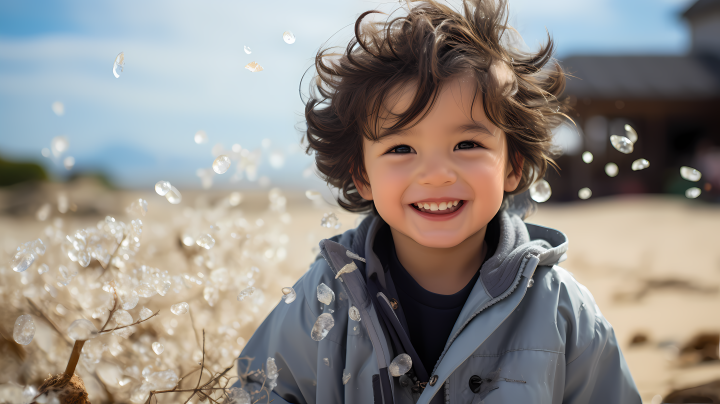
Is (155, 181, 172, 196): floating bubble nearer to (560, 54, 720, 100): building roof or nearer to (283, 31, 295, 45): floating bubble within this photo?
(283, 31, 295, 45): floating bubble

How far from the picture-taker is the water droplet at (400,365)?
58.4 inches

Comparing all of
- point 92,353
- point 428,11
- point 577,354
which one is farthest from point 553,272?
point 92,353

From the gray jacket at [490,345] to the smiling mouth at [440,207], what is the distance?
214mm

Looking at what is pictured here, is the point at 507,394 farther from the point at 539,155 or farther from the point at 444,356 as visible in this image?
the point at 539,155

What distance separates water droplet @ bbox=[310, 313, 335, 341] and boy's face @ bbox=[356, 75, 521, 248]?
369 mm

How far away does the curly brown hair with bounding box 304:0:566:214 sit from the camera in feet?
4.92

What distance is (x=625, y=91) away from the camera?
12.3 metres

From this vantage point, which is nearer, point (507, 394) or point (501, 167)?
point (507, 394)

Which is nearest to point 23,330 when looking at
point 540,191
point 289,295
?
point 289,295

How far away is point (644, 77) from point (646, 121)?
4.38ft

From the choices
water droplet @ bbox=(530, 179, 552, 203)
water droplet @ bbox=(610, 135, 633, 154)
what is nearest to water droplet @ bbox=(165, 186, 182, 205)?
water droplet @ bbox=(530, 179, 552, 203)

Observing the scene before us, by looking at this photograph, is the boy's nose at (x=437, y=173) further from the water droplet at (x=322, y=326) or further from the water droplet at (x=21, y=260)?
the water droplet at (x=21, y=260)

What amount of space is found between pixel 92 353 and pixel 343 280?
1093mm

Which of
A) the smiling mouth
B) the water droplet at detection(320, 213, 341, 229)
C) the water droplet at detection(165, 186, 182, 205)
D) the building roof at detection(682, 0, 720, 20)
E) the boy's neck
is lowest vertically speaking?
the boy's neck
